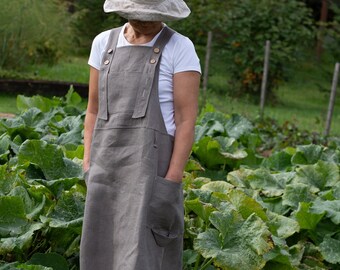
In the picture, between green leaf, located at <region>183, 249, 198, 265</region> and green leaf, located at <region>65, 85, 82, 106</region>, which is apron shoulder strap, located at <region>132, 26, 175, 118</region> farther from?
green leaf, located at <region>65, 85, 82, 106</region>

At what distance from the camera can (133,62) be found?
362cm

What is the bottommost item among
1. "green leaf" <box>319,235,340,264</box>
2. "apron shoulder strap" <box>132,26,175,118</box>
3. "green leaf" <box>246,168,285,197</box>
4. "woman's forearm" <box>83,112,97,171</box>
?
"green leaf" <box>319,235,340,264</box>

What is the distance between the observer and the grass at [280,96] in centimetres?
1412

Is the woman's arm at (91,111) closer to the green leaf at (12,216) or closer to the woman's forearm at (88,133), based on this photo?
the woman's forearm at (88,133)

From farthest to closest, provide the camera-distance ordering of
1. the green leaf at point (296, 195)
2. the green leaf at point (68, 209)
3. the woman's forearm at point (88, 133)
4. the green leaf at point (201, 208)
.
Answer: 1. the green leaf at point (296, 195)
2. the green leaf at point (201, 208)
3. the green leaf at point (68, 209)
4. the woman's forearm at point (88, 133)

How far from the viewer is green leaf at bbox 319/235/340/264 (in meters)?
5.07

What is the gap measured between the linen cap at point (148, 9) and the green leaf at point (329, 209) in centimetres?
195

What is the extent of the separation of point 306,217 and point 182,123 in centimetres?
187

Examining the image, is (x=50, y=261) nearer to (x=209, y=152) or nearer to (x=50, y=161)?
(x=50, y=161)

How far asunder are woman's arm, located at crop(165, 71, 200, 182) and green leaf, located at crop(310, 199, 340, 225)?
1789 mm

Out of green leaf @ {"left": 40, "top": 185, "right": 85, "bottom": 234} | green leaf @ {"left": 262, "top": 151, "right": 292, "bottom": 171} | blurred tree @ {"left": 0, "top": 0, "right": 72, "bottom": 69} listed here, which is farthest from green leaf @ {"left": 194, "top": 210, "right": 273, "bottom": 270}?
blurred tree @ {"left": 0, "top": 0, "right": 72, "bottom": 69}

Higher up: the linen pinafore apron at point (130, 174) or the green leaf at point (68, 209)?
the linen pinafore apron at point (130, 174)

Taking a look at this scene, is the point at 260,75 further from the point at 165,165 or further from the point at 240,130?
the point at 165,165

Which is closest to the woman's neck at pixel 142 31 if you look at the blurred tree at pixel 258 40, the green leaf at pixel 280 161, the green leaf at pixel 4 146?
the green leaf at pixel 4 146
